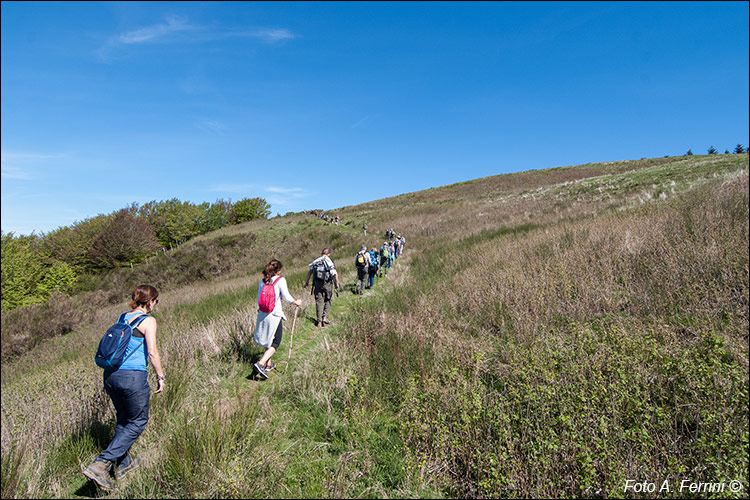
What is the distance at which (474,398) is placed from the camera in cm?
288

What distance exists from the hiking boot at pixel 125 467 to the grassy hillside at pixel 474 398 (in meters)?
0.17

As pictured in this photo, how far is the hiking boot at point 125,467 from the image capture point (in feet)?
8.90

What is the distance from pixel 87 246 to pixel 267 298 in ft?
178

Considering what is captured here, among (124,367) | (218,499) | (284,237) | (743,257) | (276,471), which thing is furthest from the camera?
(284,237)

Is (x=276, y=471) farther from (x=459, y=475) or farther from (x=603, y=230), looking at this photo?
(x=603, y=230)

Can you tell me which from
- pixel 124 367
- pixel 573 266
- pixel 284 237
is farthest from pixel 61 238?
pixel 573 266

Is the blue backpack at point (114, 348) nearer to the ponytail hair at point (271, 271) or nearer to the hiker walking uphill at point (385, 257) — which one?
the ponytail hair at point (271, 271)

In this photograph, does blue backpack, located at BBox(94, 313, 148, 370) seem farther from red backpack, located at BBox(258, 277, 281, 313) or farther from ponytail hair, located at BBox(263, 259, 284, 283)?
ponytail hair, located at BBox(263, 259, 284, 283)

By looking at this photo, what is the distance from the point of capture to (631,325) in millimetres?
4074

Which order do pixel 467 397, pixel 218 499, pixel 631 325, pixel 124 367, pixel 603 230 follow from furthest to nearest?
pixel 603 230, pixel 631 325, pixel 467 397, pixel 124 367, pixel 218 499

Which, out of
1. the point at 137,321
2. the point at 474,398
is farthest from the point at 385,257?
the point at 137,321

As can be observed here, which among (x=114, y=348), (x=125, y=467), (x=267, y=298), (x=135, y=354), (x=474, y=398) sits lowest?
(x=125, y=467)

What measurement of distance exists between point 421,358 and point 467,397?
3.61 feet

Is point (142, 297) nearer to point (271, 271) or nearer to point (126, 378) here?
point (126, 378)
